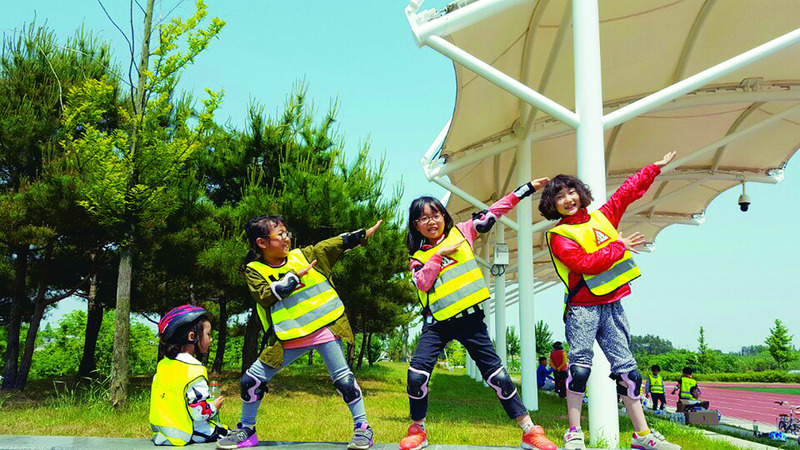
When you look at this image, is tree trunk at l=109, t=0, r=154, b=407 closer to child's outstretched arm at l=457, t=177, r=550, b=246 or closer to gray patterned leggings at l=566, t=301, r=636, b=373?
child's outstretched arm at l=457, t=177, r=550, b=246

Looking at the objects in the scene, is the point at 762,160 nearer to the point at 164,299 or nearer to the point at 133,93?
the point at 133,93

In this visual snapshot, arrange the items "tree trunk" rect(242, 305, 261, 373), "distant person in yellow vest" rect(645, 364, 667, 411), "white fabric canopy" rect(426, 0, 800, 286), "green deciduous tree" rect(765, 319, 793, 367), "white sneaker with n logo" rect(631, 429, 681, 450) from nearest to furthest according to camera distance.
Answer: "white sneaker with n logo" rect(631, 429, 681, 450) < "white fabric canopy" rect(426, 0, 800, 286) < "tree trunk" rect(242, 305, 261, 373) < "distant person in yellow vest" rect(645, 364, 667, 411) < "green deciduous tree" rect(765, 319, 793, 367)

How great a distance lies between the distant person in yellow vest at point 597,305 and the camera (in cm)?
385

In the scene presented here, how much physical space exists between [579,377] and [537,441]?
0.48m

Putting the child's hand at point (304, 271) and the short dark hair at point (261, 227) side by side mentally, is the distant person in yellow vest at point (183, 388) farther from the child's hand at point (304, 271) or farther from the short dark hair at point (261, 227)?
the child's hand at point (304, 271)

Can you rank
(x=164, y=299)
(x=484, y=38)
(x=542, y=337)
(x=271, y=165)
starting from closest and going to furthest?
(x=484, y=38) → (x=271, y=165) → (x=164, y=299) → (x=542, y=337)

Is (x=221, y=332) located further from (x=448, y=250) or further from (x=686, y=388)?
(x=448, y=250)

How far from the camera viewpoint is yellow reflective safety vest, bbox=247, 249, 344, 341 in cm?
414

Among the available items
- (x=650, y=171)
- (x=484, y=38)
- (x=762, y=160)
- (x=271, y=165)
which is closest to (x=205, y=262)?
(x=271, y=165)

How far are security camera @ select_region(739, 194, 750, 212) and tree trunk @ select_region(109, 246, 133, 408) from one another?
14.4 m

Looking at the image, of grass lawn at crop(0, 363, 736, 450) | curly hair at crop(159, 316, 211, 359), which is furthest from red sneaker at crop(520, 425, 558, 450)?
curly hair at crop(159, 316, 211, 359)

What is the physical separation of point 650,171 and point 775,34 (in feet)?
28.9

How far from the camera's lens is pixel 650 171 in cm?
415

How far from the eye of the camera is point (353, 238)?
14.1 feet
